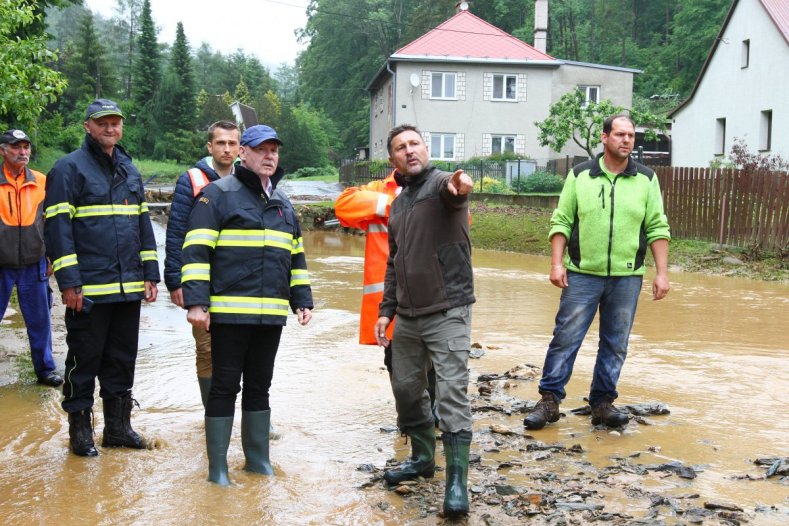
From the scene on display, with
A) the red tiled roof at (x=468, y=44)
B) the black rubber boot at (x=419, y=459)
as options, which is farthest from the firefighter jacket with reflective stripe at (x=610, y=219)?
the red tiled roof at (x=468, y=44)

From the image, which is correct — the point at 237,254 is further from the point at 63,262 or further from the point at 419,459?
the point at 419,459

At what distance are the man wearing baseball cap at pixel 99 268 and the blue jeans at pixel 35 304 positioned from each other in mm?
1807

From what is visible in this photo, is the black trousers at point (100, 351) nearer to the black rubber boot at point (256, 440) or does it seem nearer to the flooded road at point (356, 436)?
the flooded road at point (356, 436)

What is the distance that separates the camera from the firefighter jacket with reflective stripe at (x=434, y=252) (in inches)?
185

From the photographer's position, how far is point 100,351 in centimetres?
542

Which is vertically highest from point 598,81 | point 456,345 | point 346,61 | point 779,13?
point 346,61

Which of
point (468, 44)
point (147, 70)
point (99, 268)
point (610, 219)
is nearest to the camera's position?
point (99, 268)

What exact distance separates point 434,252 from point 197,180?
196cm

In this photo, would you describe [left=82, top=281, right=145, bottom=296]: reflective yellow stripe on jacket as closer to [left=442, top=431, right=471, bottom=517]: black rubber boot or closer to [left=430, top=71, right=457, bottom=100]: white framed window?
[left=442, top=431, right=471, bottom=517]: black rubber boot

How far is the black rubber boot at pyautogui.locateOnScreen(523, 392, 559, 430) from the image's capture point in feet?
19.7

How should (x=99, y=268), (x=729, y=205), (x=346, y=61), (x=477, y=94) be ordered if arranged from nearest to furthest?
(x=99, y=268), (x=729, y=205), (x=477, y=94), (x=346, y=61)

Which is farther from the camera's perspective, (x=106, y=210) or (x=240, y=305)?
(x=106, y=210)

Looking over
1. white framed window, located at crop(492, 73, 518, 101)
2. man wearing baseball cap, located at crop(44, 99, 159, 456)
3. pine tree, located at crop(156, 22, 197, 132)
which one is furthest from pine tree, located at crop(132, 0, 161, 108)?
man wearing baseball cap, located at crop(44, 99, 159, 456)

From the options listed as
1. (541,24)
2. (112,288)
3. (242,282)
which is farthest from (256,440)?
(541,24)
